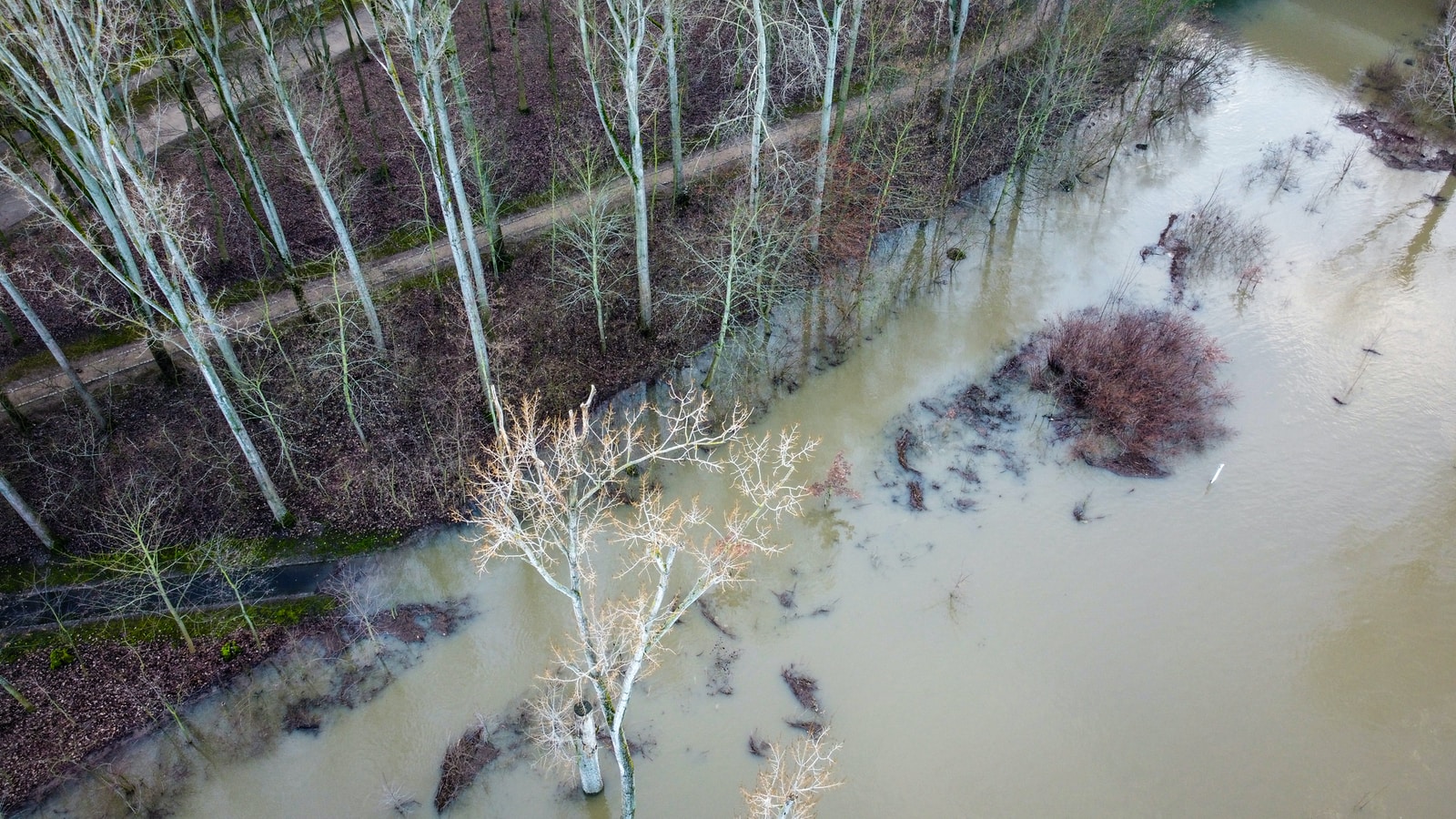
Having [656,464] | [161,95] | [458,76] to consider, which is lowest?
[656,464]

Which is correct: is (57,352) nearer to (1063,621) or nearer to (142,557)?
(142,557)

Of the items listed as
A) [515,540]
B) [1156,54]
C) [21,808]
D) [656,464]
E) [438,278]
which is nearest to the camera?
[515,540]

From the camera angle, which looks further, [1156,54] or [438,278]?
[1156,54]

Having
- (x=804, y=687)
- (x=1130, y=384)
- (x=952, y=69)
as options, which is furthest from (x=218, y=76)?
(x=1130, y=384)

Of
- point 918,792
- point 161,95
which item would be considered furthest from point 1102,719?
point 161,95

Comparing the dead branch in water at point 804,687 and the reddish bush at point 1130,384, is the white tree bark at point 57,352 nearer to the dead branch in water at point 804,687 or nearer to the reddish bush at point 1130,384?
the dead branch in water at point 804,687

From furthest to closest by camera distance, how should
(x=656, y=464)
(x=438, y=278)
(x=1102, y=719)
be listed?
(x=438, y=278) → (x=656, y=464) → (x=1102, y=719)

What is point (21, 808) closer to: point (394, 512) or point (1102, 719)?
point (394, 512)
